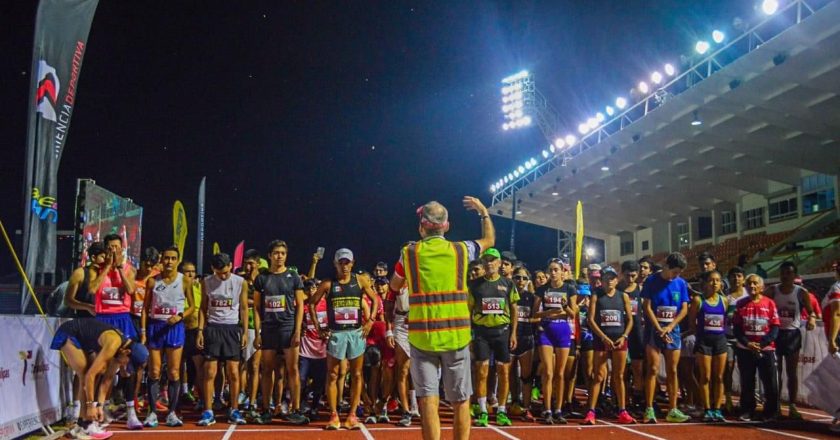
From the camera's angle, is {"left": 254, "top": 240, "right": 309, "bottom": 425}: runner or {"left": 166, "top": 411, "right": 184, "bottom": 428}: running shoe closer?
{"left": 166, "top": 411, "right": 184, "bottom": 428}: running shoe

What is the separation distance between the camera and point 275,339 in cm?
755

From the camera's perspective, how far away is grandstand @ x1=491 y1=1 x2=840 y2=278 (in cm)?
1862

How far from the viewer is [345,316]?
741 centimetres

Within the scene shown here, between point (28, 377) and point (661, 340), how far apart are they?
692 centimetres

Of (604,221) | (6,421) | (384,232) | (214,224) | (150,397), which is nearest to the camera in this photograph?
(6,421)

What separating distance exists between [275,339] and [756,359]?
587 centimetres

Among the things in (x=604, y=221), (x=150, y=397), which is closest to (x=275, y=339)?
(x=150, y=397)

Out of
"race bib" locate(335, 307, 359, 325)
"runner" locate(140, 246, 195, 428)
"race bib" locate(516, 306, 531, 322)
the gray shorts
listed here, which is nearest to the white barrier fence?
"runner" locate(140, 246, 195, 428)

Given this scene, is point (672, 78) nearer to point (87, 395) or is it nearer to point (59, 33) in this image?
point (59, 33)

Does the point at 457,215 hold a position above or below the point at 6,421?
above

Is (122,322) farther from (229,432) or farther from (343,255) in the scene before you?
(343,255)

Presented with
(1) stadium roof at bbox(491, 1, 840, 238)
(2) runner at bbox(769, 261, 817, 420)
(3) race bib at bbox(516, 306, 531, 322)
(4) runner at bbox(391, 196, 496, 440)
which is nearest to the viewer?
(4) runner at bbox(391, 196, 496, 440)

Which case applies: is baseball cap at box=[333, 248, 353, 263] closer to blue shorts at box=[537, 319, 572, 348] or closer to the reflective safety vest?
blue shorts at box=[537, 319, 572, 348]

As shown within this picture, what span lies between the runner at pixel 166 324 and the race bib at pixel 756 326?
6842mm
